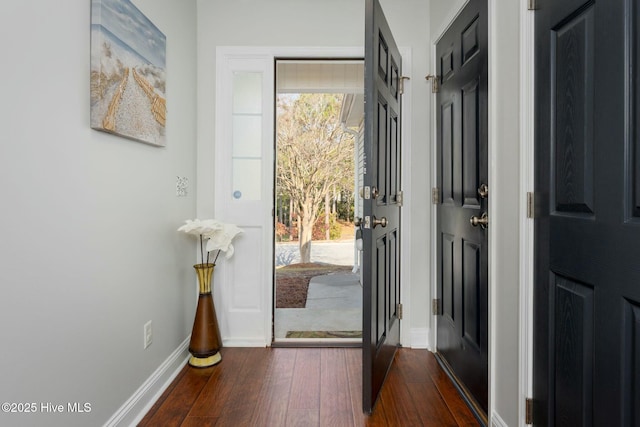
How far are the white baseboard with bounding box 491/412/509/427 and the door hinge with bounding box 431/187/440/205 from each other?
133 cm

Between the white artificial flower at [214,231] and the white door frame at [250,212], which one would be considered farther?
the white door frame at [250,212]

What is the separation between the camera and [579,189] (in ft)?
4.02

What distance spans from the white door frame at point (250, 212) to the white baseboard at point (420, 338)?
4 centimetres

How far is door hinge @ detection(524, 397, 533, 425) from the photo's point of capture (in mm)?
1509

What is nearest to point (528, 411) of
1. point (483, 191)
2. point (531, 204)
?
point (531, 204)

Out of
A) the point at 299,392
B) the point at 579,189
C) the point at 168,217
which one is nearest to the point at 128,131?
the point at 168,217

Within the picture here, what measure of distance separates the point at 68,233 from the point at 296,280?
4.42m

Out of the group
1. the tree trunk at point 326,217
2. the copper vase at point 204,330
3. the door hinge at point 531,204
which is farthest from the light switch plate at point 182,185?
the tree trunk at point 326,217

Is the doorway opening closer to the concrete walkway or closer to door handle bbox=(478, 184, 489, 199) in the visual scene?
the concrete walkway

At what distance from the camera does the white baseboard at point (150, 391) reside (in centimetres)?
179

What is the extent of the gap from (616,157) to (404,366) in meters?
1.86

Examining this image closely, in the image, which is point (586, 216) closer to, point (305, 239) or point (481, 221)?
point (481, 221)

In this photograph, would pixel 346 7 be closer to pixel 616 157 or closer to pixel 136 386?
pixel 616 157

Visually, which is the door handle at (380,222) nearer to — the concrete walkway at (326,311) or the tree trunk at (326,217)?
the concrete walkway at (326,311)
